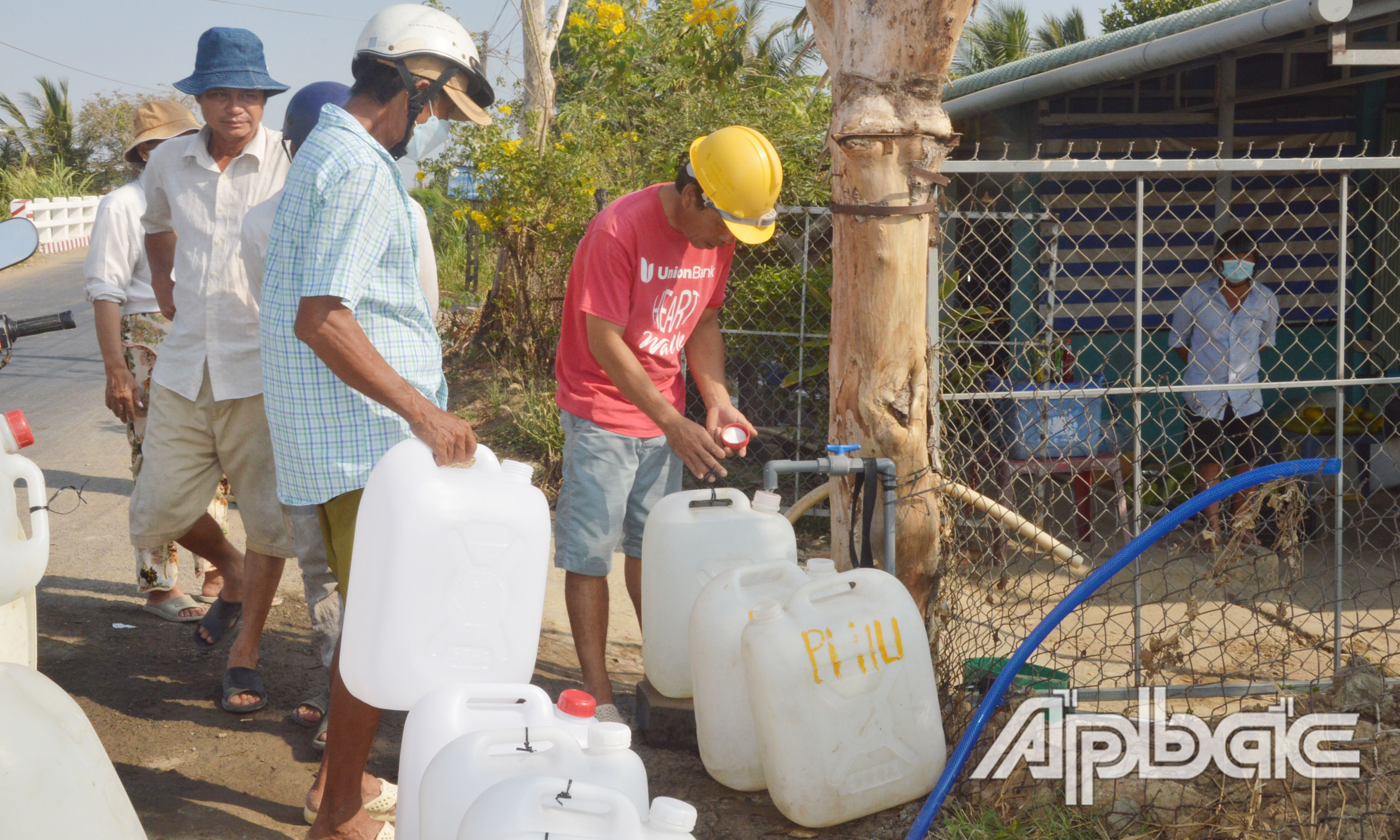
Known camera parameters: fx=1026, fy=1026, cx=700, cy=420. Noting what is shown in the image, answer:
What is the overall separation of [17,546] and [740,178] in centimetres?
209

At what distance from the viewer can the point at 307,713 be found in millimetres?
3266

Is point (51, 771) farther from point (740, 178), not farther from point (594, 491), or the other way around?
point (740, 178)

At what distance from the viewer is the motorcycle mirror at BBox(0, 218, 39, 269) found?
2.55 m

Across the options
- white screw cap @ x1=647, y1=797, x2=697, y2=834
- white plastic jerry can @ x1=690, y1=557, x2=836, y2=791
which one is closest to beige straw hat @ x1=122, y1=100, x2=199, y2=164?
white plastic jerry can @ x1=690, y1=557, x2=836, y2=791

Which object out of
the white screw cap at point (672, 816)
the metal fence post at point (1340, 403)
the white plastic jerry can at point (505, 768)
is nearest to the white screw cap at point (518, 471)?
the white plastic jerry can at point (505, 768)

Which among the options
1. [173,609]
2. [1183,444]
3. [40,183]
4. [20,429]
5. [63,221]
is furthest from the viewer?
[40,183]

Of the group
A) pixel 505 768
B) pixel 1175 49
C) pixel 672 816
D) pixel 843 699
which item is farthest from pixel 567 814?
pixel 1175 49

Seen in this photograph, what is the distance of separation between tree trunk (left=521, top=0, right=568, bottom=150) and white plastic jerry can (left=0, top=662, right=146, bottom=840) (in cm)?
831

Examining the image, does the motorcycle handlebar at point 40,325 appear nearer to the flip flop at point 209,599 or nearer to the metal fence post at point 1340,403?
the flip flop at point 209,599

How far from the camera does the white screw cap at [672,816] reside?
1592mm

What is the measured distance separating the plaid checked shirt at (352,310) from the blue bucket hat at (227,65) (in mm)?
1053

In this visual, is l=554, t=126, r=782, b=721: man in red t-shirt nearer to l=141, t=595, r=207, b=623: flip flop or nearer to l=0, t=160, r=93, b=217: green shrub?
l=141, t=595, r=207, b=623: flip flop

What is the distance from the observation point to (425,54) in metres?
2.57

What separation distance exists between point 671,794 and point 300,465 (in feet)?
4.55
